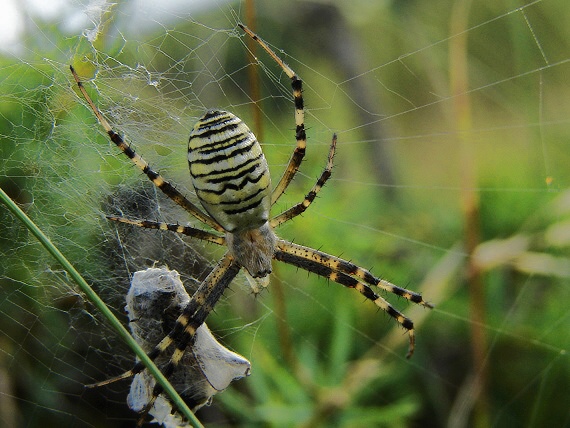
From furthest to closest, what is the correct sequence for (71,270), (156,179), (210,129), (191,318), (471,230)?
(471,230), (191,318), (156,179), (210,129), (71,270)

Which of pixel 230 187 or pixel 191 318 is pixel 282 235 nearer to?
pixel 191 318

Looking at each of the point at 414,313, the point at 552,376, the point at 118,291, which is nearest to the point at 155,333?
the point at 118,291

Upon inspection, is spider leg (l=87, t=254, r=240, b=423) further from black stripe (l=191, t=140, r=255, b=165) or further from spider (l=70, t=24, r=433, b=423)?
black stripe (l=191, t=140, r=255, b=165)

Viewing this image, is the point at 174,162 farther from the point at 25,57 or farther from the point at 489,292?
the point at 489,292

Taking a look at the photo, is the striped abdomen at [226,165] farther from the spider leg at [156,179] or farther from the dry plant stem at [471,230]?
the dry plant stem at [471,230]

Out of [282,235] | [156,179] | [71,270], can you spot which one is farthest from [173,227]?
[71,270]

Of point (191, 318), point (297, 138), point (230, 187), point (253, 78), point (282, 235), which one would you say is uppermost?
point (253, 78)
